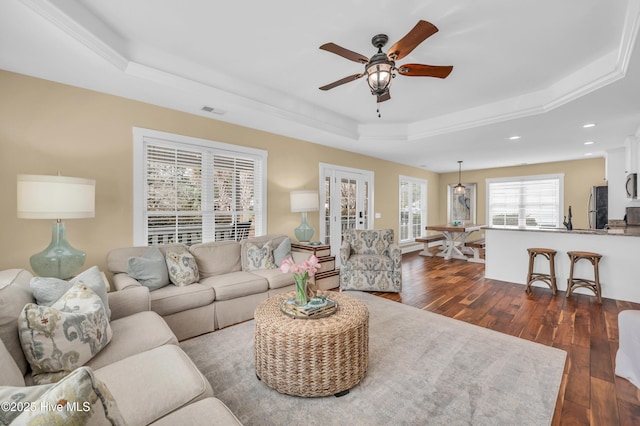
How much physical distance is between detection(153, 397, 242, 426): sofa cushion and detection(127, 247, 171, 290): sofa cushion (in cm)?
186

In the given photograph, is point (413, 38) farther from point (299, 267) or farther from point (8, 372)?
point (8, 372)

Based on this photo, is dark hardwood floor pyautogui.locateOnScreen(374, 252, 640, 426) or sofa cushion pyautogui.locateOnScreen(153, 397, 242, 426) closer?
sofa cushion pyautogui.locateOnScreen(153, 397, 242, 426)

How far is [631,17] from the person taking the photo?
2018 millimetres

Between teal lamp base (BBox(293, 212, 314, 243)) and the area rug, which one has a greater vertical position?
teal lamp base (BBox(293, 212, 314, 243))

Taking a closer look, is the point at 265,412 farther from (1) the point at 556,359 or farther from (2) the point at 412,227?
(2) the point at 412,227

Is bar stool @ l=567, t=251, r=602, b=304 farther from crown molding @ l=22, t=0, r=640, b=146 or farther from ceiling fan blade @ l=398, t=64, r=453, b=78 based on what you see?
ceiling fan blade @ l=398, t=64, r=453, b=78

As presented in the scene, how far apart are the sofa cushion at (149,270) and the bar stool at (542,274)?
4951mm

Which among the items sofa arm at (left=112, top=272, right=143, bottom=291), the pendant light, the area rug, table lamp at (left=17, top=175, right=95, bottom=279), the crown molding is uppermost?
the crown molding

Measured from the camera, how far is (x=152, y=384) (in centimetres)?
126

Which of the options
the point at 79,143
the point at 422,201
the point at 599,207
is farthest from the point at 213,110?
the point at 599,207

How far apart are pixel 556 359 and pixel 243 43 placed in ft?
12.8

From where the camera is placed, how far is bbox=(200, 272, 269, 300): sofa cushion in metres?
2.89

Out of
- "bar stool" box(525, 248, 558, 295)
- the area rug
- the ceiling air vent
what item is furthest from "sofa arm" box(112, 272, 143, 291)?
"bar stool" box(525, 248, 558, 295)

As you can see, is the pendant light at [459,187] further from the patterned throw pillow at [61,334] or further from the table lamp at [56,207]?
the patterned throw pillow at [61,334]
